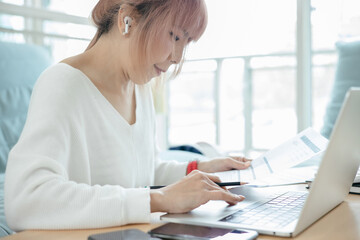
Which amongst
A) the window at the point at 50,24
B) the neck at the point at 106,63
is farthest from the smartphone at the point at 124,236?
the window at the point at 50,24

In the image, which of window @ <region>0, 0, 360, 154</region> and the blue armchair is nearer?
the blue armchair

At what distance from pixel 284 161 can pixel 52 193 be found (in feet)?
1.69

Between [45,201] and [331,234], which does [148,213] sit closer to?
[45,201]

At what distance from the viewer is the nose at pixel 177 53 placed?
1062 millimetres

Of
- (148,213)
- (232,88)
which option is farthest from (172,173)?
(232,88)

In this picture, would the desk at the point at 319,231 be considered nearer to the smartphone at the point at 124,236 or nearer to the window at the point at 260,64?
the smartphone at the point at 124,236

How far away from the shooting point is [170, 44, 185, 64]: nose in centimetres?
106

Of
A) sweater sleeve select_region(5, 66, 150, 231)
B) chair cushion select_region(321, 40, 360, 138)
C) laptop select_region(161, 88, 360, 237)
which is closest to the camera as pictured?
laptop select_region(161, 88, 360, 237)

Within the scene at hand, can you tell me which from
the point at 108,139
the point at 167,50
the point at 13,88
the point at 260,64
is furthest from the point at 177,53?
the point at 260,64

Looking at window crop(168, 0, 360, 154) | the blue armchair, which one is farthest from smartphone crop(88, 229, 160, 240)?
window crop(168, 0, 360, 154)

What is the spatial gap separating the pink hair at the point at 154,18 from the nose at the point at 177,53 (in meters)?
0.04

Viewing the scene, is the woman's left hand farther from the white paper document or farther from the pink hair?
the pink hair

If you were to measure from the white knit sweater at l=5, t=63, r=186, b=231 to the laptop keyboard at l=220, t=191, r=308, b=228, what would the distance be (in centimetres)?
16

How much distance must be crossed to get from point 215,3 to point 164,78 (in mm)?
2223
